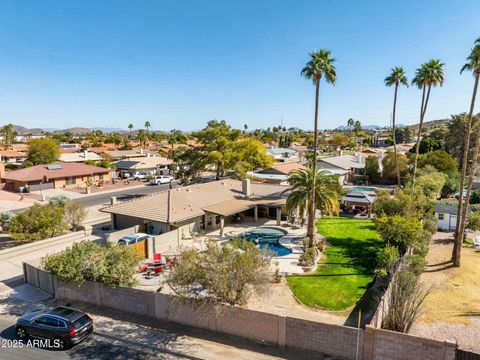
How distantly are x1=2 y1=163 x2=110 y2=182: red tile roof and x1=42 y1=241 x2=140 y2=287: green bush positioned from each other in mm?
48081

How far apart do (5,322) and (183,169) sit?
4083 centimetres

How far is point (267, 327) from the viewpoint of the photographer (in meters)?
15.4

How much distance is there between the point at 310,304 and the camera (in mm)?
19750

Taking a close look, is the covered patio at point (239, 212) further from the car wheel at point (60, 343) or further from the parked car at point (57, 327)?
the car wheel at point (60, 343)

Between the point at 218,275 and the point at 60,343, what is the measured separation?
24.9 ft

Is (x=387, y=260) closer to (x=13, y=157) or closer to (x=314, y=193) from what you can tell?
(x=314, y=193)

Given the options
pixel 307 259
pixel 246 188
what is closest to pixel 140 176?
pixel 246 188

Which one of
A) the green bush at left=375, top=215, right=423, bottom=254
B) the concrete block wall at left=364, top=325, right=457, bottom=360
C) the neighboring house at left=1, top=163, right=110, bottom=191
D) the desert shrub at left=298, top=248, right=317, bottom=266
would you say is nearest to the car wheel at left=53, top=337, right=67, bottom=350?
the concrete block wall at left=364, top=325, right=457, bottom=360

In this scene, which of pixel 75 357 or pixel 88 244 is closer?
pixel 75 357

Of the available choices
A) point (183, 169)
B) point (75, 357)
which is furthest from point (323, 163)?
point (75, 357)

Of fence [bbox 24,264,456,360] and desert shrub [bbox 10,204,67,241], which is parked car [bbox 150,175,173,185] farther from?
fence [bbox 24,264,456,360]

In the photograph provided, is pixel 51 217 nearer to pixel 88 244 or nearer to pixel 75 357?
pixel 88 244

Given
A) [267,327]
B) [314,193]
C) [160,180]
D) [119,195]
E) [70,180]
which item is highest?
[314,193]

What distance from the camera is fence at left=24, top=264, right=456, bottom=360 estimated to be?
13.2m
